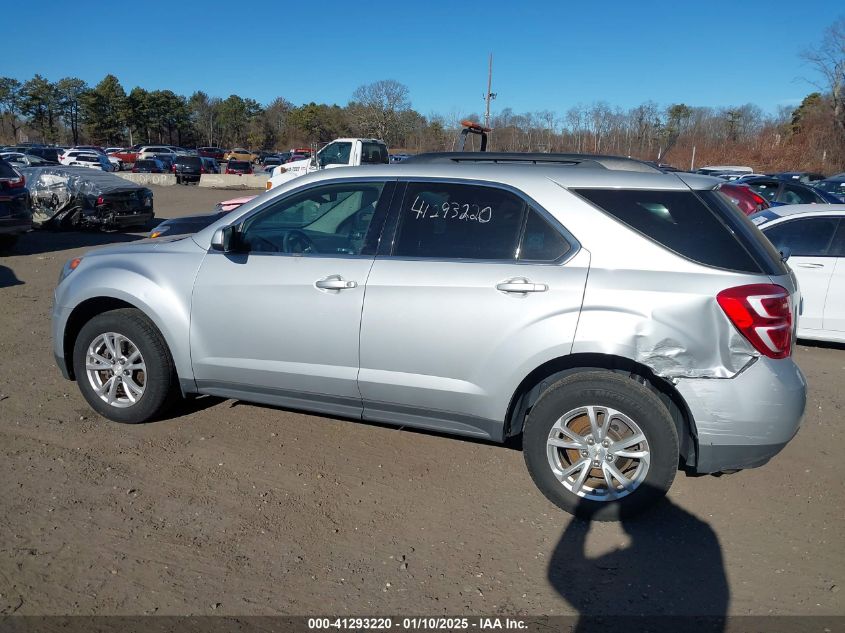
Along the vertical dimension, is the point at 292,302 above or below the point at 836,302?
above

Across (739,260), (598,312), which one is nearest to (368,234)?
(598,312)

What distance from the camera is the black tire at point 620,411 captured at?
3.54m

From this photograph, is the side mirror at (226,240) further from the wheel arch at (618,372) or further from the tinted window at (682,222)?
the tinted window at (682,222)

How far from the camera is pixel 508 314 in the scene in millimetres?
3695

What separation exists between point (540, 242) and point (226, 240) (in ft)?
6.41

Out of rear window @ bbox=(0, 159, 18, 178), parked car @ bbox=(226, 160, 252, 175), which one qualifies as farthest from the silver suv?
parked car @ bbox=(226, 160, 252, 175)

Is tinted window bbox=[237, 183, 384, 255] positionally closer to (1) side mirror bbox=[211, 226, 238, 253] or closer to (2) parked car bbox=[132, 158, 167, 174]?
(1) side mirror bbox=[211, 226, 238, 253]

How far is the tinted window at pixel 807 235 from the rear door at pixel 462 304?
4.59 meters

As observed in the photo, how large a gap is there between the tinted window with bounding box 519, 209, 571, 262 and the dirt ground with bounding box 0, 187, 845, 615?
1.41 meters

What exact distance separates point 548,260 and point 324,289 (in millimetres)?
1329

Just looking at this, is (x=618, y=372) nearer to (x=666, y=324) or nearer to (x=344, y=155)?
(x=666, y=324)

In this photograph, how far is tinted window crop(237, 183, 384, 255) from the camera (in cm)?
429

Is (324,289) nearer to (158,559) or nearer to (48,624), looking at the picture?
(158,559)

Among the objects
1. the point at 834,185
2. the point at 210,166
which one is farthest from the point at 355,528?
the point at 210,166
